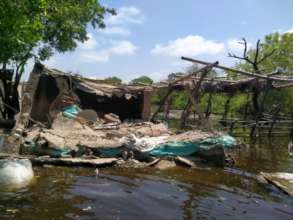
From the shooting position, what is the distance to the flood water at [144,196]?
22.2ft

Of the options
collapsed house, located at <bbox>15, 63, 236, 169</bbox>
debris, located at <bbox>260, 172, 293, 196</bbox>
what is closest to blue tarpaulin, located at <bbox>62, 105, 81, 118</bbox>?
collapsed house, located at <bbox>15, 63, 236, 169</bbox>

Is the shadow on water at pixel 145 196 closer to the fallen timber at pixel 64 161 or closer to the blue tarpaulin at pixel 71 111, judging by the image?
the fallen timber at pixel 64 161

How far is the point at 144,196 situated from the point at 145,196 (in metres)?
0.02

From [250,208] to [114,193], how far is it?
2792 millimetres

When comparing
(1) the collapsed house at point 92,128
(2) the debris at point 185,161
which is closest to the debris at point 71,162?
(1) the collapsed house at point 92,128

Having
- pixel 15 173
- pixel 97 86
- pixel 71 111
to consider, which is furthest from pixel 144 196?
pixel 97 86

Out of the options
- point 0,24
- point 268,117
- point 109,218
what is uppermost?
point 0,24

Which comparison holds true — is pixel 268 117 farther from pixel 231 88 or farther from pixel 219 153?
pixel 219 153

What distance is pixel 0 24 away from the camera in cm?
783

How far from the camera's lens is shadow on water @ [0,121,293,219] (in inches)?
266

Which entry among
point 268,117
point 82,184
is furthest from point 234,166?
point 268,117

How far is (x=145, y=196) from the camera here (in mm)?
7965

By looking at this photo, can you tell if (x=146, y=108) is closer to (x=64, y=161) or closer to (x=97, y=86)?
(x=97, y=86)

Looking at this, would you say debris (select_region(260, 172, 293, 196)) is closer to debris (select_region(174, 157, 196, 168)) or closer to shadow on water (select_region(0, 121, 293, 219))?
shadow on water (select_region(0, 121, 293, 219))
